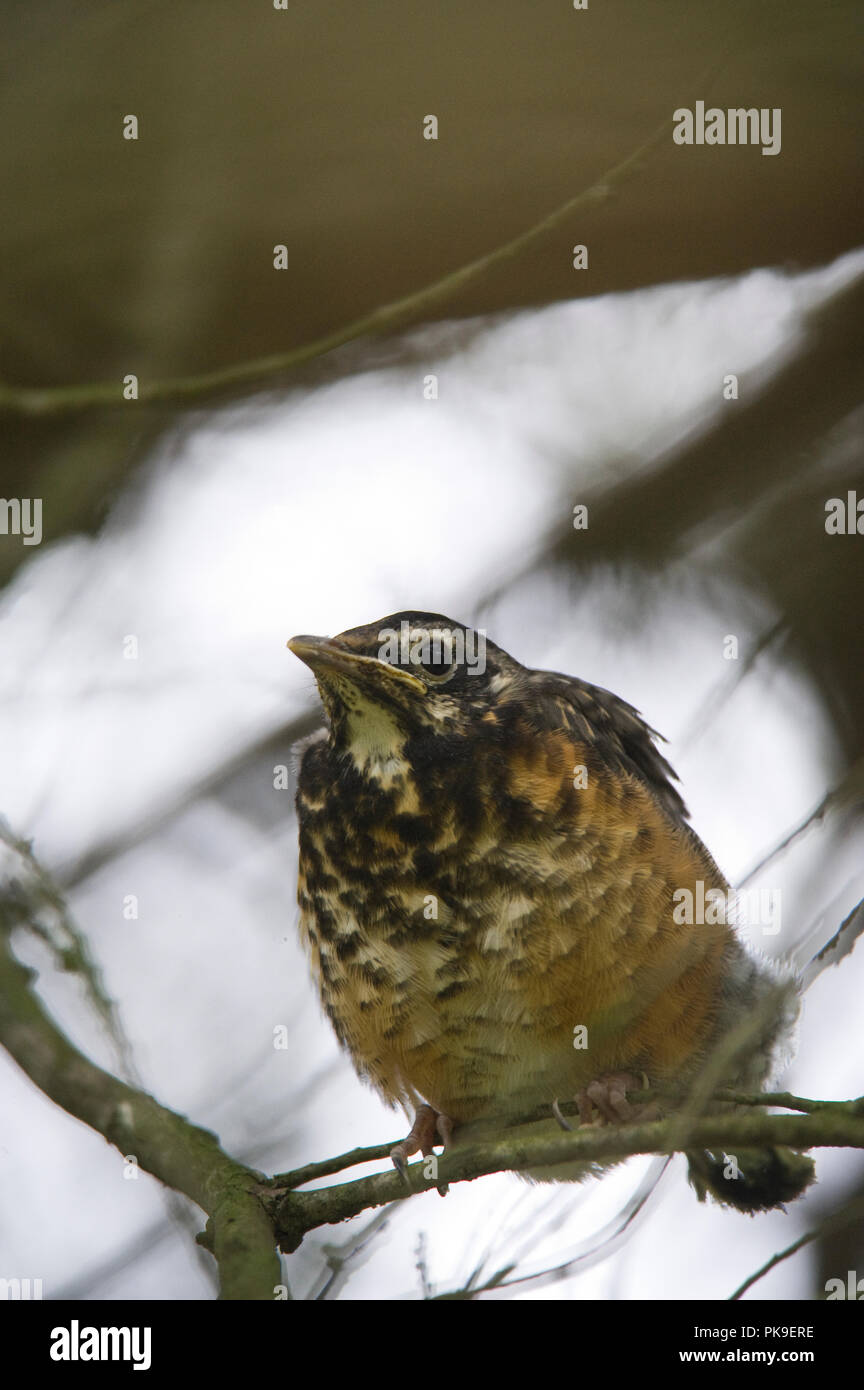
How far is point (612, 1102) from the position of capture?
2713mm

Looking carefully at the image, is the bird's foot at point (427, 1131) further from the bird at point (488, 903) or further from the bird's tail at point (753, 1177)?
the bird's tail at point (753, 1177)

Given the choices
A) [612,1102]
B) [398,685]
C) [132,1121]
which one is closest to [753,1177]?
[612,1102]

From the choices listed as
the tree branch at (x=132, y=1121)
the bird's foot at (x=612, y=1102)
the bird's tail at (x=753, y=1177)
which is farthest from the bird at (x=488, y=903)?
the tree branch at (x=132, y=1121)

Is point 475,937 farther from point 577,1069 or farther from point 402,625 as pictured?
point 402,625

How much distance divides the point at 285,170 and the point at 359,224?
0.89 feet

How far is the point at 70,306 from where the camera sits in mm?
3326

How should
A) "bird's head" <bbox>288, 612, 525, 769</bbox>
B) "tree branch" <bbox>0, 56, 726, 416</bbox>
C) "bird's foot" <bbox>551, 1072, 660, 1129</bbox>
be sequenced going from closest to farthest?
1. "tree branch" <bbox>0, 56, 726, 416</bbox>
2. "bird's foot" <bbox>551, 1072, 660, 1129</bbox>
3. "bird's head" <bbox>288, 612, 525, 769</bbox>

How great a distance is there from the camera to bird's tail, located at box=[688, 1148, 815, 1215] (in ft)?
10.7

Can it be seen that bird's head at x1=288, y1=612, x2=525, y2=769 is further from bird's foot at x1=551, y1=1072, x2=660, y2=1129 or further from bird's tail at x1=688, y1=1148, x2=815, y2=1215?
bird's tail at x1=688, y1=1148, x2=815, y2=1215

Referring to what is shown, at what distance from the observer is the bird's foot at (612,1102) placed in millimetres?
2635

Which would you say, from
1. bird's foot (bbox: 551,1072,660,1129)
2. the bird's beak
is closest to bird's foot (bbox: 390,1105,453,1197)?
bird's foot (bbox: 551,1072,660,1129)

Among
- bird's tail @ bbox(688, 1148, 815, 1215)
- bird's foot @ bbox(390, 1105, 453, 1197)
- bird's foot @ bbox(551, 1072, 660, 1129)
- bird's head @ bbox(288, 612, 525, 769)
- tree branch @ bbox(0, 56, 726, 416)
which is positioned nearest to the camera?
tree branch @ bbox(0, 56, 726, 416)

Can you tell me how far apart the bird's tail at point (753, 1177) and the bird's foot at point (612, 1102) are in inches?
22.4

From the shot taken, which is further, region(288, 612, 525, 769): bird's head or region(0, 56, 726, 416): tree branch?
region(288, 612, 525, 769): bird's head
